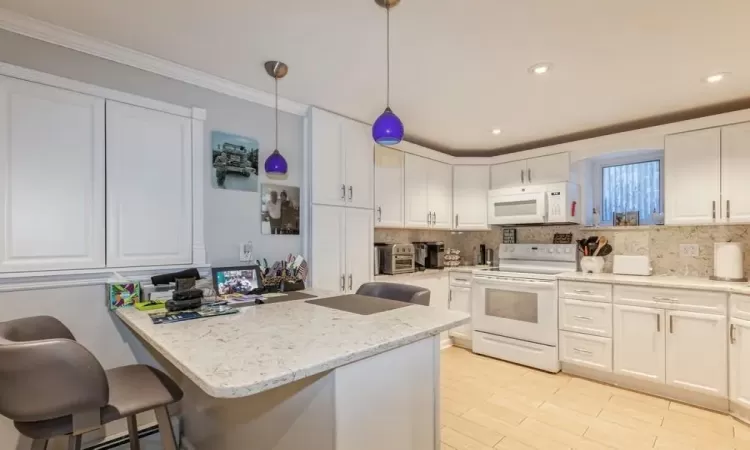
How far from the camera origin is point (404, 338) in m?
1.32

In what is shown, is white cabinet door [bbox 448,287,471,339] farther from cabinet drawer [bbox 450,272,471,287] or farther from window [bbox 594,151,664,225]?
window [bbox 594,151,664,225]

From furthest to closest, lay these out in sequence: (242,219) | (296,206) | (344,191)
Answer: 1. (344,191)
2. (296,206)
3. (242,219)

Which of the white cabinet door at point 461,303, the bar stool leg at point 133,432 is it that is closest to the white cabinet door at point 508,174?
the white cabinet door at point 461,303

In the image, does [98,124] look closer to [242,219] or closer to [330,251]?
[242,219]

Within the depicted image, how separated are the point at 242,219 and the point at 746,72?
3.49m

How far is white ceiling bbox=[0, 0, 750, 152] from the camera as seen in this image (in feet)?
5.71

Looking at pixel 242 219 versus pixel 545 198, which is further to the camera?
pixel 545 198

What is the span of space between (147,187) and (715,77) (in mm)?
3705

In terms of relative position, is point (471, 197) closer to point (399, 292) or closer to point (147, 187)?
point (399, 292)

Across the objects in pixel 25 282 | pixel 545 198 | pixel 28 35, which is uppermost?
pixel 28 35

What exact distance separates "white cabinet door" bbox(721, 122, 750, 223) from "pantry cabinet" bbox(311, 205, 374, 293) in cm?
285

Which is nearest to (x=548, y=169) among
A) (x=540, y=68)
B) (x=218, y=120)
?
(x=540, y=68)

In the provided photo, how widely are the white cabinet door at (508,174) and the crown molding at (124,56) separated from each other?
257 centimetres

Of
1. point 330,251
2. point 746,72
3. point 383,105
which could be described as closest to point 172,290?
point 330,251
